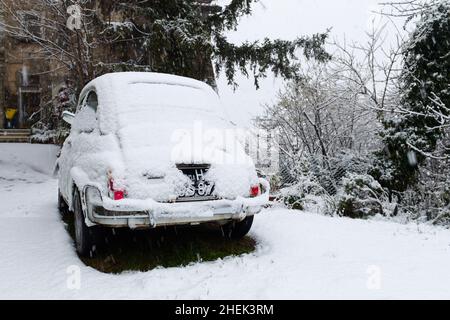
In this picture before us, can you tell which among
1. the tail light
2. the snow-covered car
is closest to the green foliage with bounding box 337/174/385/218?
the snow-covered car

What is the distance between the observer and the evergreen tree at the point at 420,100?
8.54 m

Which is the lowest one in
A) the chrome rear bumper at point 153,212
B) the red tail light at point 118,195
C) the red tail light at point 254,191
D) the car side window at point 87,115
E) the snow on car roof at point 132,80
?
the chrome rear bumper at point 153,212

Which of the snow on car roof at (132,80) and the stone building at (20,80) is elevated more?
the stone building at (20,80)

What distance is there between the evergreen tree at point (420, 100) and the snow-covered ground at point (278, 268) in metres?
3.86

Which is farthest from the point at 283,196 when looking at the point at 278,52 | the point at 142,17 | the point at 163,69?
the point at 142,17

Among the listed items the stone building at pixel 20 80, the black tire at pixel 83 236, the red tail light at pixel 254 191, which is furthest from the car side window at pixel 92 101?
the stone building at pixel 20 80

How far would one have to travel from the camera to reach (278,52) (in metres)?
14.0

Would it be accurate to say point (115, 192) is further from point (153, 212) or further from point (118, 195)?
point (153, 212)

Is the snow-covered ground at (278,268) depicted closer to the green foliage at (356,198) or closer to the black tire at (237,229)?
the black tire at (237,229)

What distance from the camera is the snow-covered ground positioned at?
3.28 meters

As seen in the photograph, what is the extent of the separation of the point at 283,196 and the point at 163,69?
19.9ft

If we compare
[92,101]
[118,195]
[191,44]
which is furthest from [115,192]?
[191,44]

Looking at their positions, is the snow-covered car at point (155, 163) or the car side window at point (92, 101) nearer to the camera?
the snow-covered car at point (155, 163)
